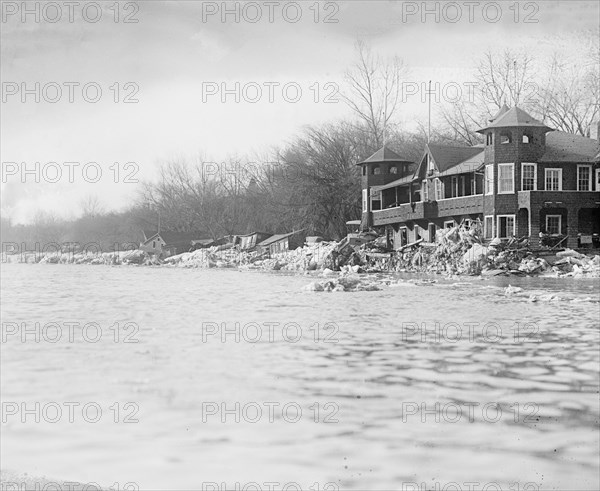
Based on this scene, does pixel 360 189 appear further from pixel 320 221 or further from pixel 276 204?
pixel 276 204

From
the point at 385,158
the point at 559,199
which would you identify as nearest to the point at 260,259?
the point at 385,158

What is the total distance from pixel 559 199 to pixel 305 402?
127ft

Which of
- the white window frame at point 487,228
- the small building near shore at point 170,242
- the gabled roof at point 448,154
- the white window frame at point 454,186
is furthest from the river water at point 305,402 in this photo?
the small building near shore at point 170,242

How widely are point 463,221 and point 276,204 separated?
97.9ft

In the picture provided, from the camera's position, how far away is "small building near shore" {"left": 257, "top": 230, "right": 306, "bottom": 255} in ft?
224

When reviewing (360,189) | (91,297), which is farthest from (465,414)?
(360,189)

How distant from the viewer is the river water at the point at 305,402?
5.86 meters

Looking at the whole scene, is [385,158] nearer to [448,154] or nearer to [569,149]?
[448,154]

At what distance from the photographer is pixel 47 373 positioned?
9531 millimetres

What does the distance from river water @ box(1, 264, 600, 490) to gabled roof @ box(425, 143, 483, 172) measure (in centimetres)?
3617

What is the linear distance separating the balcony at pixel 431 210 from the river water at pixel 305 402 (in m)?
31.9

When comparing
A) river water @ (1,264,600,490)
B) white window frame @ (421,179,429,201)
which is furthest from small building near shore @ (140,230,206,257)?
river water @ (1,264,600,490)

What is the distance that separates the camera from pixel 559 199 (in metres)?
43.3

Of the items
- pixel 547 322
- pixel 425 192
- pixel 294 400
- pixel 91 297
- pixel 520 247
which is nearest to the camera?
pixel 294 400
